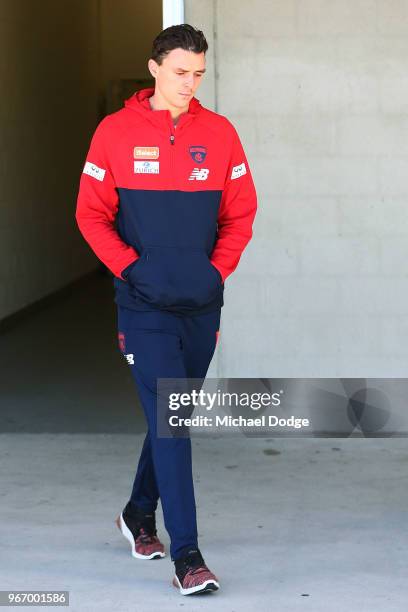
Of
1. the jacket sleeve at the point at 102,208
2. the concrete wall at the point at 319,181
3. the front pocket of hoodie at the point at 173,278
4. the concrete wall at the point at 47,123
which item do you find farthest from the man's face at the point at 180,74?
the concrete wall at the point at 47,123

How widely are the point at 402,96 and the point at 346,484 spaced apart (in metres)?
2.01

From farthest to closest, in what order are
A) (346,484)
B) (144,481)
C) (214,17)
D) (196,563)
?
(214,17)
(346,484)
(144,481)
(196,563)

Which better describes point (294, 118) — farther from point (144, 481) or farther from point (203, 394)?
point (144, 481)

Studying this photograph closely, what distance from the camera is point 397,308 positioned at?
5965 mm

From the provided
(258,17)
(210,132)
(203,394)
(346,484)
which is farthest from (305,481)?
(258,17)

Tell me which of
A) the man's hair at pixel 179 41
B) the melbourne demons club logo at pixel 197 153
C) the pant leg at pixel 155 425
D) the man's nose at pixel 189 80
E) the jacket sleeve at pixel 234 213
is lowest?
the pant leg at pixel 155 425

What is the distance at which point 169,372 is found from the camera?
3.83m

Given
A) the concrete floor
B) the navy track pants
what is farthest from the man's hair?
the concrete floor

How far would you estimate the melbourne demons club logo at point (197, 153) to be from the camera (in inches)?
151

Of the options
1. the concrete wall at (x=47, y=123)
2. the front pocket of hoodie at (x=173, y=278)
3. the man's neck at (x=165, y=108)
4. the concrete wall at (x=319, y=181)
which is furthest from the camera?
the concrete wall at (x=47, y=123)

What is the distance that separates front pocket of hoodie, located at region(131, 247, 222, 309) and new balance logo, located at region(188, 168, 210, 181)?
238 mm

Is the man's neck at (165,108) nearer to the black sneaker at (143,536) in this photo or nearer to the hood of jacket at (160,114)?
the hood of jacket at (160,114)

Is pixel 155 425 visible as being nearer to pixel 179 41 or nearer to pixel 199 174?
pixel 199 174

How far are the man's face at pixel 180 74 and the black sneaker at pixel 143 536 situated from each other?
4.84ft
